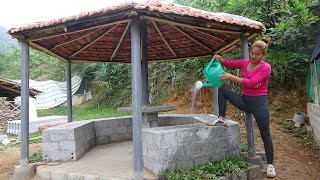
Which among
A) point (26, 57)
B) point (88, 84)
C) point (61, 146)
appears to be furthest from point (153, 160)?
point (88, 84)

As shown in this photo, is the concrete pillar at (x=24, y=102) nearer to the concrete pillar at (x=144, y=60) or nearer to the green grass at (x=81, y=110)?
the concrete pillar at (x=144, y=60)

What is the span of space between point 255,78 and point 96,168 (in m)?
2.96

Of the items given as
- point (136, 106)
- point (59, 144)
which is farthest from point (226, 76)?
point (59, 144)

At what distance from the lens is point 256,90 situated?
4.58 meters

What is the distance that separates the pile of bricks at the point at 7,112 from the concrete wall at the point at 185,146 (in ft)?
47.5

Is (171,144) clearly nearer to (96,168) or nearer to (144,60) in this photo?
(96,168)

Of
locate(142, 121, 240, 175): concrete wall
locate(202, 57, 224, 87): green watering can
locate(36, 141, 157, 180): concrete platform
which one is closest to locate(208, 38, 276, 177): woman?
locate(202, 57, 224, 87): green watering can

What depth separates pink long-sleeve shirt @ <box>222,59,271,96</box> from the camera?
14.2ft

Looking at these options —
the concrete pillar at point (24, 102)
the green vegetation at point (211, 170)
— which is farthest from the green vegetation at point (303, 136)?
the concrete pillar at point (24, 102)

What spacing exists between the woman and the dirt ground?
90cm

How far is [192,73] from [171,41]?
5267 millimetres

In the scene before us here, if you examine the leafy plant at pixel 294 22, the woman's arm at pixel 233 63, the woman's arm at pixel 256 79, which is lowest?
the woman's arm at pixel 256 79

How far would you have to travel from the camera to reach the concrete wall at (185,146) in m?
4.19

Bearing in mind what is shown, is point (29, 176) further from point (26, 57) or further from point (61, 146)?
point (26, 57)
